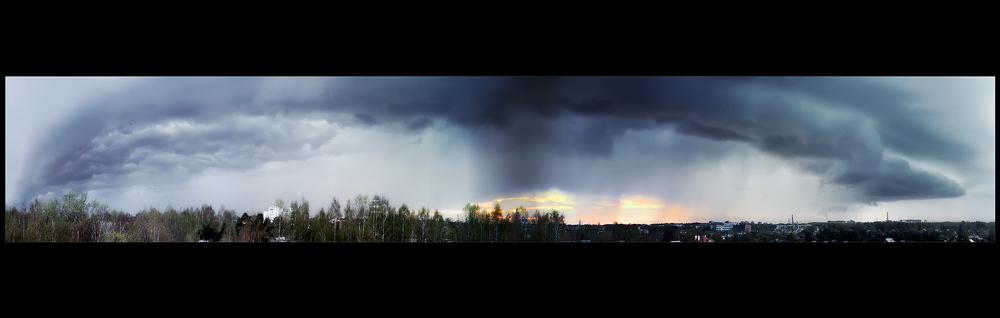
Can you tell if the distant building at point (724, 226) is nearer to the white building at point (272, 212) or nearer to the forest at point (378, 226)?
the forest at point (378, 226)

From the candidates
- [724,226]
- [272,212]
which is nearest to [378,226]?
[272,212]

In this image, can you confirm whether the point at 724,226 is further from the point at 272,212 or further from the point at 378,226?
the point at 272,212

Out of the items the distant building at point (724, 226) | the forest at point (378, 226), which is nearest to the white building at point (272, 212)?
the forest at point (378, 226)

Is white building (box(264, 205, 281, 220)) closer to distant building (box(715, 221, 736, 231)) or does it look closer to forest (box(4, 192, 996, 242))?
forest (box(4, 192, 996, 242))

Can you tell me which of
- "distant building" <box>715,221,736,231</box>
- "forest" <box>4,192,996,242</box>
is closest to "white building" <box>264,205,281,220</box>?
"forest" <box>4,192,996,242</box>

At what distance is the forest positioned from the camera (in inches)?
342

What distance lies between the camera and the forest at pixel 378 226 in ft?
28.5
